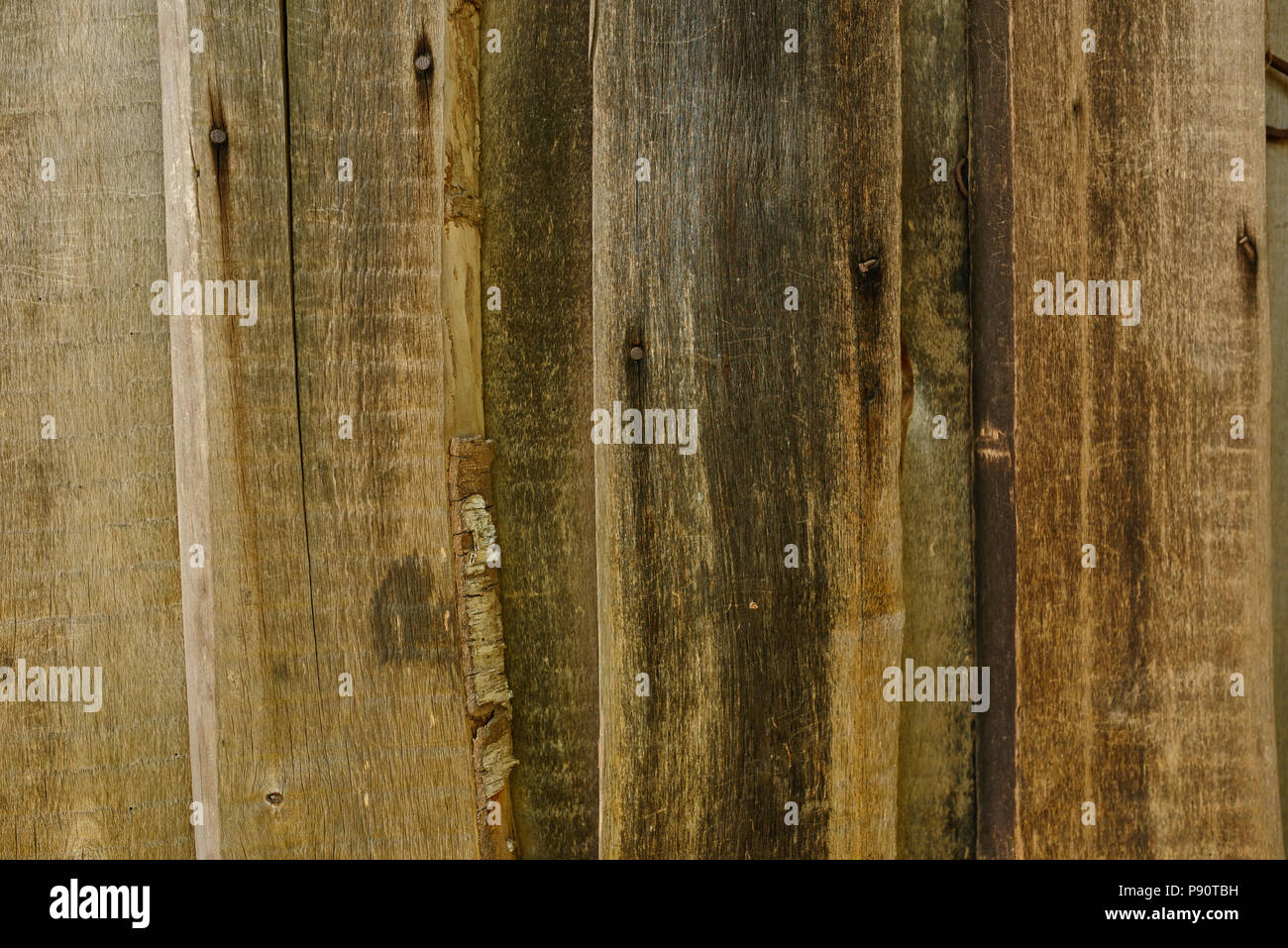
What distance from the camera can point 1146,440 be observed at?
1.45 m

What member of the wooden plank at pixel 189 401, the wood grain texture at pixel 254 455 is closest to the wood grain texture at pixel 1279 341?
the wood grain texture at pixel 254 455

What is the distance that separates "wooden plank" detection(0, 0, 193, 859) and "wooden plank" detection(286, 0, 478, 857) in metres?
0.37

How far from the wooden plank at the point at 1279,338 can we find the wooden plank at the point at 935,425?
0.68m

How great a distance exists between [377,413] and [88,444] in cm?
64

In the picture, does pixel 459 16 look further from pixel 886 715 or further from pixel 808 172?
pixel 886 715

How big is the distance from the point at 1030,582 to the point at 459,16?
1609mm

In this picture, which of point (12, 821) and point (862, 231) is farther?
point (12, 821)

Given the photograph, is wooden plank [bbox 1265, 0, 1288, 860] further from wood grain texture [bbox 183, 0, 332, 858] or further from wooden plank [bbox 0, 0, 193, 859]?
wooden plank [bbox 0, 0, 193, 859]

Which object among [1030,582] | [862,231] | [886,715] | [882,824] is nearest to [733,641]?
[886,715]

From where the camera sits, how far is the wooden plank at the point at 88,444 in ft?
5.00

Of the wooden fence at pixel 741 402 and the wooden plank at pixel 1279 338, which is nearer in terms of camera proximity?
the wooden fence at pixel 741 402

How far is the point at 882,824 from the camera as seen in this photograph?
146 cm

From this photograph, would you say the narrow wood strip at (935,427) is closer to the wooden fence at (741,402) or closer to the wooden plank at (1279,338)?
the wooden fence at (741,402)

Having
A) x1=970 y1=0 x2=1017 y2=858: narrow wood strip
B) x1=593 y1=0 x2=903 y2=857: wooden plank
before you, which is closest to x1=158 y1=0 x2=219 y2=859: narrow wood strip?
x1=593 y1=0 x2=903 y2=857: wooden plank
